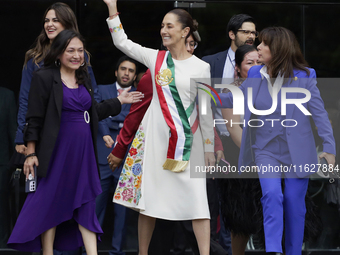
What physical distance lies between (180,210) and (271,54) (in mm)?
1431

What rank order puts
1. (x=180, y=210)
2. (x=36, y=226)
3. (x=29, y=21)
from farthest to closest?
1. (x=29, y=21)
2. (x=180, y=210)
3. (x=36, y=226)

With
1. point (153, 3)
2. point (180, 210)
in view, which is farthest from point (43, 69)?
point (153, 3)

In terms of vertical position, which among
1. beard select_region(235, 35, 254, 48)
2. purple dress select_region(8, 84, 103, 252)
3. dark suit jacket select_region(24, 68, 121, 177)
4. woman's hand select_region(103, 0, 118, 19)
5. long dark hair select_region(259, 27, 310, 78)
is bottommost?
purple dress select_region(8, 84, 103, 252)

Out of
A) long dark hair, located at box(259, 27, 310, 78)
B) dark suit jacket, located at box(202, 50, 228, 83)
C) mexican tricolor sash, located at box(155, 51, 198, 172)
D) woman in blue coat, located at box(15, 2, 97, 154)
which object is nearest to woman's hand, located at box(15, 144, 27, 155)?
woman in blue coat, located at box(15, 2, 97, 154)

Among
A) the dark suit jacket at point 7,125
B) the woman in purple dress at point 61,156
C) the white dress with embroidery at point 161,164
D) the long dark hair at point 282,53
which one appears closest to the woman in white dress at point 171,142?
the white dress with embroidery at point 161,164

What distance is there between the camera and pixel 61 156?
4453 mm

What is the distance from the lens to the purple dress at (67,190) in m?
4.38

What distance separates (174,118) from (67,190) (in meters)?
1.01

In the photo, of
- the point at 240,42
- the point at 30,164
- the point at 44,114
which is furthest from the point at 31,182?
the point at 240,42

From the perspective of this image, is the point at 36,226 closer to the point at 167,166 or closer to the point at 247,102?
the point at 167,166

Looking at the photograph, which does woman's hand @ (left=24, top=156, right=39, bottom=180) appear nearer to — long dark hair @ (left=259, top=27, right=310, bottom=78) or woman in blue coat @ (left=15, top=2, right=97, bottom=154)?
woman in blue coat @ (left=15, top=2, right=97, bottom=154)

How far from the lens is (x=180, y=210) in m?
4.74

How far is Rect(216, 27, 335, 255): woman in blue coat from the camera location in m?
4.65

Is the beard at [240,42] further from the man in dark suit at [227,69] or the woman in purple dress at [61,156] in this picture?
the woman in purple dress at [61,156]
